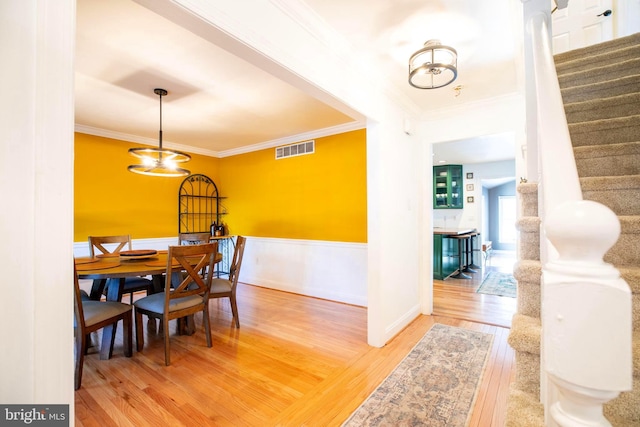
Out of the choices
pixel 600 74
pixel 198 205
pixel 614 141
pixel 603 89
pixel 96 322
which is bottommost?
pixel 96 322

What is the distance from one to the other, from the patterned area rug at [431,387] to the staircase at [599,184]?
0.97 meters

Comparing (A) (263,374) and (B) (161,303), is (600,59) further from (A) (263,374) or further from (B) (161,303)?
(B) (161,303)

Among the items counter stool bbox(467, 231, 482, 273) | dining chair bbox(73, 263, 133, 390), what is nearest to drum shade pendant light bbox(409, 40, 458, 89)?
dining chair bbox(73, 263, 133, 390)

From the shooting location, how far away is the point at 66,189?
868 mm

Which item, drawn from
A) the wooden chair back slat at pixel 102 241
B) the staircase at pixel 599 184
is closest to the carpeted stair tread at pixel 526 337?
the staircase at pixel 599 184

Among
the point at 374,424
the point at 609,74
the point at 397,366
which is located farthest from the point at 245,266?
the point at 609,74

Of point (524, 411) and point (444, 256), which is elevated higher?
point (524, 411)

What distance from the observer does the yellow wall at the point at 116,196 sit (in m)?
3.97

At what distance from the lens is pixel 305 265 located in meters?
4.42

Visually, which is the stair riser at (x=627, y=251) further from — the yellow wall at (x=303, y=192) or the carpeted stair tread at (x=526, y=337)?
the yellow wall at (x=303, y=192)

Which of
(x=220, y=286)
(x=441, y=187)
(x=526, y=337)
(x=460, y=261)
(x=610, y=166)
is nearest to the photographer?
(x=526, y=337)

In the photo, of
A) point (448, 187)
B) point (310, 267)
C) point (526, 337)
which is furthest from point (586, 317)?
point (448, 187)

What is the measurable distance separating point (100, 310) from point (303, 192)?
2902 millimetres

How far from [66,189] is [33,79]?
0.32m
